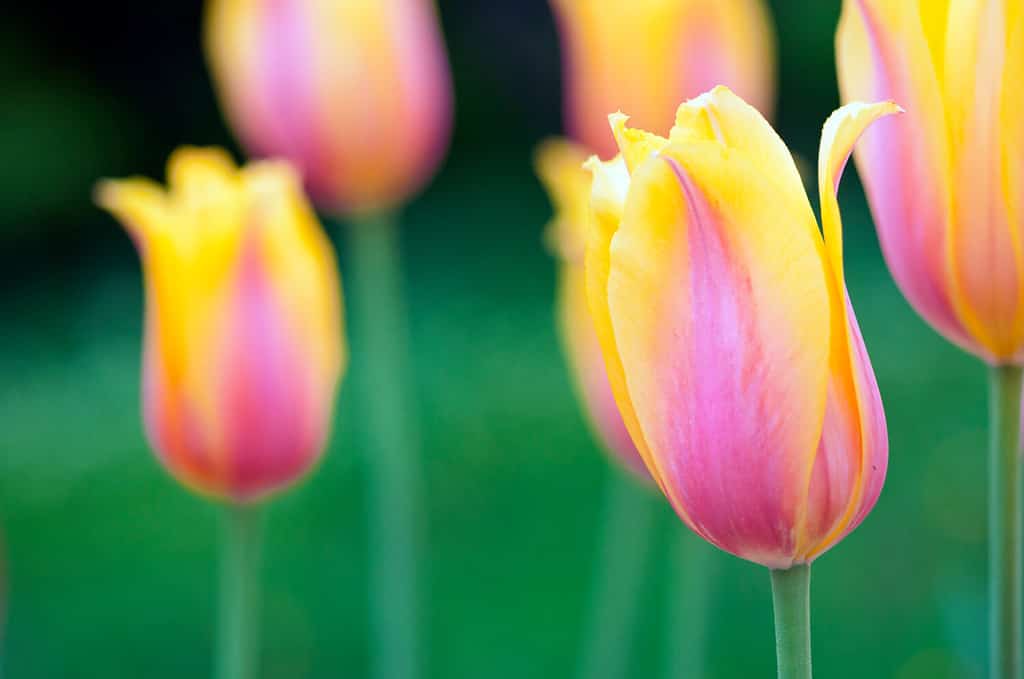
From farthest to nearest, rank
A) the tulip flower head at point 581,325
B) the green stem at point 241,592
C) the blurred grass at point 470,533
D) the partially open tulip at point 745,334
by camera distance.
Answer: the blurred grass at point 470,533 < the tulip flower head at point 581,325 < the green stem at point 241,592 < the partially open tulip at point 745,334

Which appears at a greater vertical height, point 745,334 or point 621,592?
point 745,334

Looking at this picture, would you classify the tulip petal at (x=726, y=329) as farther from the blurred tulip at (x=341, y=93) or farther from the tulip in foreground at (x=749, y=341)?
the blurred tulip at (x=341, y=93)

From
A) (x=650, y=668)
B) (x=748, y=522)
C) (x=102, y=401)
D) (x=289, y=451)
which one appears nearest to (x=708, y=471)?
(x=748, y=522)

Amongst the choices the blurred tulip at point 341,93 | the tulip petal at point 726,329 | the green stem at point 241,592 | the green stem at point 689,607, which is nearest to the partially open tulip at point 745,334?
the tulip petal at point 726,329

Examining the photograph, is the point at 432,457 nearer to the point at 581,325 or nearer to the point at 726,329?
the point at 581,325

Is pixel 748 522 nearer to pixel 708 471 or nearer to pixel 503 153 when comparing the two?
pixel 708 471

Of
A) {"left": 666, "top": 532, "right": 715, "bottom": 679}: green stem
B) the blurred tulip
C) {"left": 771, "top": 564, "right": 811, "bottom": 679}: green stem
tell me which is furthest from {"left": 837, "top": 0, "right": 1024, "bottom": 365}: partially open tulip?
the blurred tulip

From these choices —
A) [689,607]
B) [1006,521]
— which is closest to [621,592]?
[689,607]
